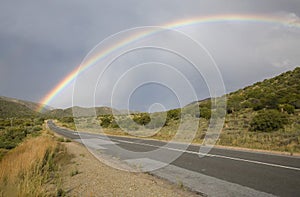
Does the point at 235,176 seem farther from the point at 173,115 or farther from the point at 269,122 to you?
the point at 173,115

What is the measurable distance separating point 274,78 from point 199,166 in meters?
55.7

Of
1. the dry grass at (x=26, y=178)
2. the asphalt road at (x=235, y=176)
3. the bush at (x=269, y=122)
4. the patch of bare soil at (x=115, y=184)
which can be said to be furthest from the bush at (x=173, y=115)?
the patch of bare soil at (x=115, y=184)

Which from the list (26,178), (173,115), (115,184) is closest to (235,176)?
(115,184)

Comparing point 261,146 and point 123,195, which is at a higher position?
point 261,146

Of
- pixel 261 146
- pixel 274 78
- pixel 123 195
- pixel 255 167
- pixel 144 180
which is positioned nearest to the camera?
pixel 123 195

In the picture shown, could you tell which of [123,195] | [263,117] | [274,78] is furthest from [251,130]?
[274,78]

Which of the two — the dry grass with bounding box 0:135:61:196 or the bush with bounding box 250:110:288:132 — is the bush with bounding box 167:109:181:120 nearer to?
the bush with bounding box 250:110:288:132

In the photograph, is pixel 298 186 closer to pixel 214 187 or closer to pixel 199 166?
pixel 214 187

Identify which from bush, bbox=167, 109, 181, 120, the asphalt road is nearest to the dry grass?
the asphalt road

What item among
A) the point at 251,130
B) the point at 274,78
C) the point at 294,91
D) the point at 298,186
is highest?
the point at 274,78

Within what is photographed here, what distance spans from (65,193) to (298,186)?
17.7 ft

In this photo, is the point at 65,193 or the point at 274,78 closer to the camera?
the point at 65,193

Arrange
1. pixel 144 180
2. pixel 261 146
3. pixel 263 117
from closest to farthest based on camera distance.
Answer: pixel 144 180, pixel 261 146, pixel 263 117

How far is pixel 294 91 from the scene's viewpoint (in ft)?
127
